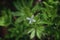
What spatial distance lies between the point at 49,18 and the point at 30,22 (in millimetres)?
159

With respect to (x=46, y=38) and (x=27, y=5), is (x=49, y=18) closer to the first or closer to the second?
(x=27, y=5)

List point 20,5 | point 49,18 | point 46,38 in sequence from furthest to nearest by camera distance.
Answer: point 46,38
point 20,5
point 49,18

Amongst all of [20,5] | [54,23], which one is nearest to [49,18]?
[54,23]

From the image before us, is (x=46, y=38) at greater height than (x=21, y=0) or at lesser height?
lesser

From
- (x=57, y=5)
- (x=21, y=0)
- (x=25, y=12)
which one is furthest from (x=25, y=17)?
(x=57, y=5)

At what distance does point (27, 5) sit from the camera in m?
1.72

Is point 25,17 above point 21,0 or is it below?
below

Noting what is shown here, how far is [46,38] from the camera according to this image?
192 cm

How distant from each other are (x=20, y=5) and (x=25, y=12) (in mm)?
104

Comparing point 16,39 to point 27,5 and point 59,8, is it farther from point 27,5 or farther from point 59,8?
point 59,8

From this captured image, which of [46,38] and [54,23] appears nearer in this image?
[54,23]

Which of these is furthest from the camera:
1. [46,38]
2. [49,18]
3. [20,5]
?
[46,38]

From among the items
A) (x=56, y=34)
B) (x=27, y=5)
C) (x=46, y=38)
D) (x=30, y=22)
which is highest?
(x=27, y=5)

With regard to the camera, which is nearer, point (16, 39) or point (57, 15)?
point (57, 15)
